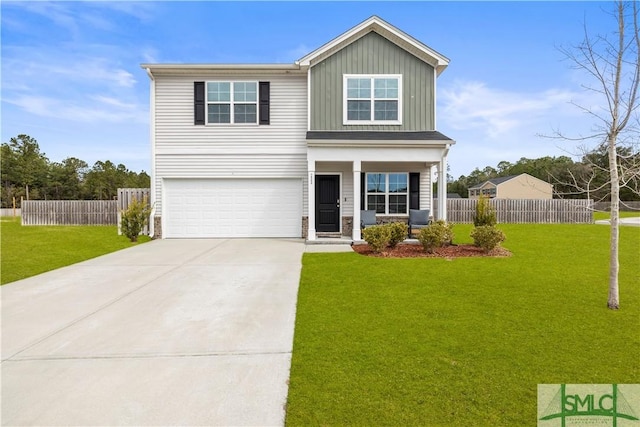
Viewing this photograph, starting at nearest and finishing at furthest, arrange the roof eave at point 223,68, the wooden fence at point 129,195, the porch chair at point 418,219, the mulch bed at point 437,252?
the mulch bed at point 437,252 < the porch chair at point 418,219 < the roof eave at point 223,68 < the wooden fence at point 129,195

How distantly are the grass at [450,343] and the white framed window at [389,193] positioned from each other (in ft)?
20.5

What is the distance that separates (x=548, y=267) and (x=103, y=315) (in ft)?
29.1

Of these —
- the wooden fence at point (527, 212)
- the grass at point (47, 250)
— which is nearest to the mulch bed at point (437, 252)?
the grass at point (47, 250)

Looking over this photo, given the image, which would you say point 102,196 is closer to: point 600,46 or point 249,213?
point 249,213

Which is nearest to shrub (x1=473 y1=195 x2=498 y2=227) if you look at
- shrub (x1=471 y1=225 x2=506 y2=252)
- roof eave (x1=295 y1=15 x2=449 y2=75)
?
shrub (x1=471 y1=225 x2=506 y2=252)

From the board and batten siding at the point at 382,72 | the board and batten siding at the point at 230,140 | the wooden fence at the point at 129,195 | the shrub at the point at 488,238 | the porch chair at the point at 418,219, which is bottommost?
the shrub at the point at 488,238

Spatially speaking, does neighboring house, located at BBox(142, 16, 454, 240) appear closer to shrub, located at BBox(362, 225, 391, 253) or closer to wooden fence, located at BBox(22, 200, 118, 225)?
shrub, located at BBox(362, 225, 391, 253)

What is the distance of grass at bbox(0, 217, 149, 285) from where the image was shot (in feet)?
26.0

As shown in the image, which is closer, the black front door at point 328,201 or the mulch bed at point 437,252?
the mulch bed at point 437,252

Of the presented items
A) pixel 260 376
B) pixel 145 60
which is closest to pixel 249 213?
pixel 145 60

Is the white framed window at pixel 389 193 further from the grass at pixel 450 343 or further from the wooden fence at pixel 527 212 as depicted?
the wooden fence at pixel 527 212

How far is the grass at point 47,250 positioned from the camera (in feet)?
26.0

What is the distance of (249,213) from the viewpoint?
13.1 meters

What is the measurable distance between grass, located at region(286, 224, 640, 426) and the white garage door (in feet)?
20.6
